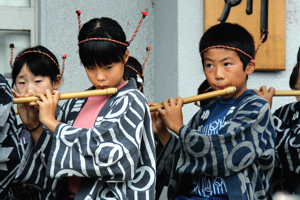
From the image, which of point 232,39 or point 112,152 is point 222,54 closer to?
point 232,39

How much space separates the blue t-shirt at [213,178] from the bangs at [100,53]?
1.88 feet

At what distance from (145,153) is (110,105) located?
26 centimetres

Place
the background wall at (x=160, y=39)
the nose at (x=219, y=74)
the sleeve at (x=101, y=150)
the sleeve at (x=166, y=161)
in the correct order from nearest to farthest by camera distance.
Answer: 1. the sleeve at (x=101, y=150)
2. the nose at (x=219, y=74)
3. the sleeve at (x=166, y=161)
4. the background wall at (x=160, y=39)

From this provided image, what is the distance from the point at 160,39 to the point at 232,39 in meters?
1.36

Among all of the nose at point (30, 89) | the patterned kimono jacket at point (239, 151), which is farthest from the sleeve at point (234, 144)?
the nose at point (30, 89)

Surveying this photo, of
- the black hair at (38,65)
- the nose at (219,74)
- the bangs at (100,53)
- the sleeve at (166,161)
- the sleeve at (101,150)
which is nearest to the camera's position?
the sleeve at (101,150)

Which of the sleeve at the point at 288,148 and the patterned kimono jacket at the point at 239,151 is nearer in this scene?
the patterned kimono jacket at the point at 239,151

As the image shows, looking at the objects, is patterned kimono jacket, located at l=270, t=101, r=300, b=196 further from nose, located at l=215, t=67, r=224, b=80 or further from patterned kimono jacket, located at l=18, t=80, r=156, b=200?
patterned kimono jacket, located at l=18, t=80, r=156, b=200

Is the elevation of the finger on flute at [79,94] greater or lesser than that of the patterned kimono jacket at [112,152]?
greater

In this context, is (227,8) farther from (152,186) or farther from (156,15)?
(152,186)

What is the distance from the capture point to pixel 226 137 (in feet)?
7.22

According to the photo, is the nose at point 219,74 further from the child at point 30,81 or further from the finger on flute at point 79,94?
the child at point 30,81

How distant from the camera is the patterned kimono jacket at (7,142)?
2.18m

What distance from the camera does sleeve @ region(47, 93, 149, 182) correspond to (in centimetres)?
193
